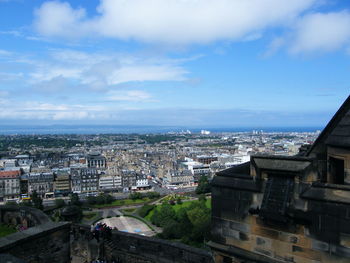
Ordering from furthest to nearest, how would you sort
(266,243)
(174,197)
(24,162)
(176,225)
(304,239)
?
(24,162), (174,197), (176,225), (266,243), (304,239)

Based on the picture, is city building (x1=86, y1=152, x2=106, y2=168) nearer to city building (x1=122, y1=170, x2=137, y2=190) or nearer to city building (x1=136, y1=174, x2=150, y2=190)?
city building (x1=122, y1=170, x2=137, y2=190)

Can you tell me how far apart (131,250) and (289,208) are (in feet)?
17.4

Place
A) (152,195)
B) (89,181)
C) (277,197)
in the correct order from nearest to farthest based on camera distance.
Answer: (277,197) < (152,195) < (89,181)

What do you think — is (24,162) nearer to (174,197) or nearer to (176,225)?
(174,197)

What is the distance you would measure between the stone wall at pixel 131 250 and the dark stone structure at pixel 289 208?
8.70ft

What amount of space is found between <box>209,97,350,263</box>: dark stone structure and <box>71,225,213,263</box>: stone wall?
2.65m

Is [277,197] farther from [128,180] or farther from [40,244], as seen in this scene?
[128,180]

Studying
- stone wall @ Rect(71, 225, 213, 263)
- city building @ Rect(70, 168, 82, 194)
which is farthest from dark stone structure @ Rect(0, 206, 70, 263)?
city building @ Rect(70, 168, 82, 194)

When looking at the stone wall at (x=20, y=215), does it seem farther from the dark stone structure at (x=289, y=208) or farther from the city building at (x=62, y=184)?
the city building at (x=62, y=184)

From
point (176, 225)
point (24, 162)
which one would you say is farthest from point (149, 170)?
point (176, 225)

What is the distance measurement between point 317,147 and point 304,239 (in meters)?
1.97

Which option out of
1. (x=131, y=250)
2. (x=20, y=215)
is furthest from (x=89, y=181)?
(x=131, y=250)

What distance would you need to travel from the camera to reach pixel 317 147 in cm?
596

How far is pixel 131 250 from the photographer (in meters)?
8.75
